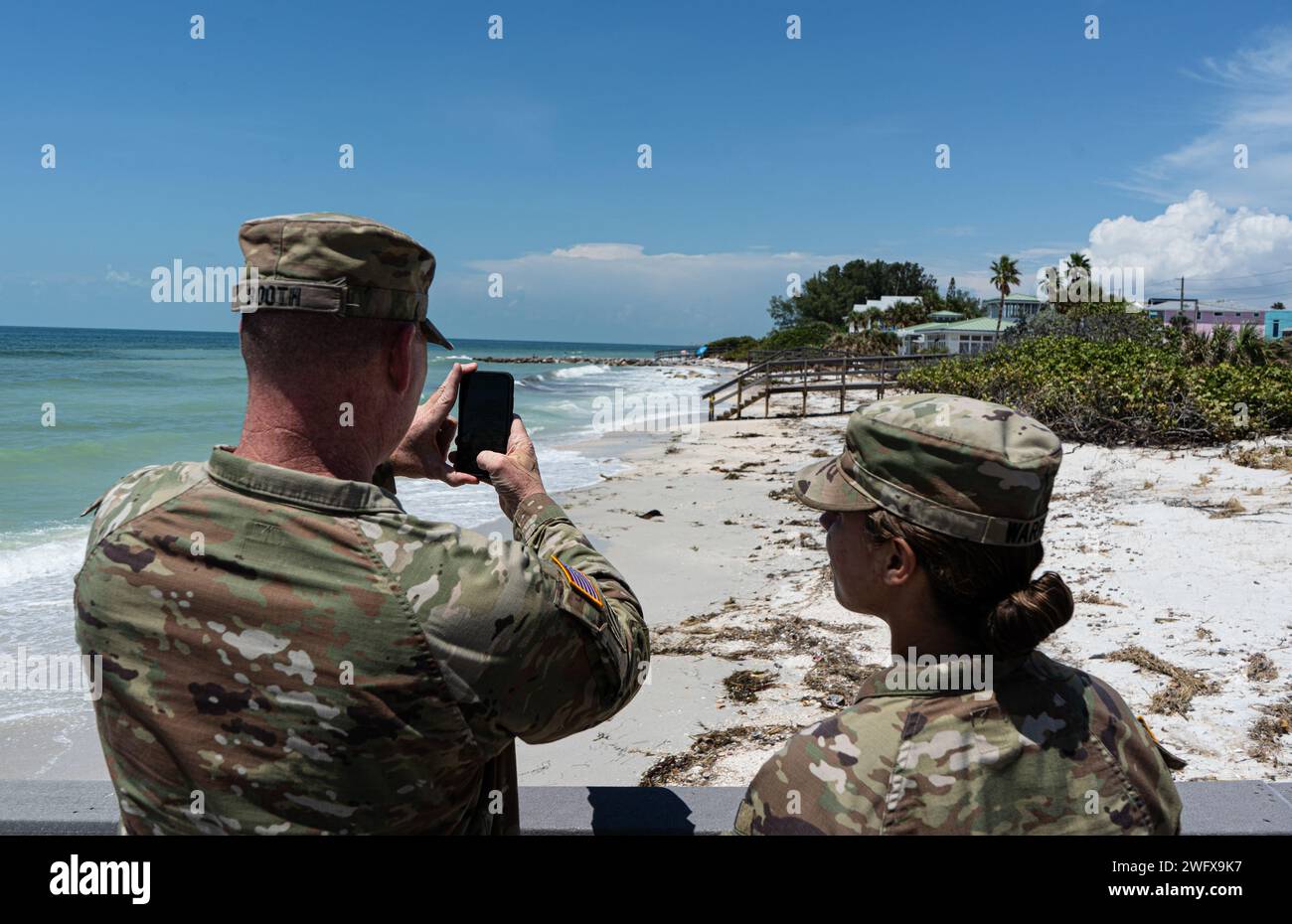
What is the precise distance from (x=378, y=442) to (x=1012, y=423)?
1.05 meters

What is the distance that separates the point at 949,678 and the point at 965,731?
9 cm

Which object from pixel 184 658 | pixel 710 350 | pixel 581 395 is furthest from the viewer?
pixel 710 350

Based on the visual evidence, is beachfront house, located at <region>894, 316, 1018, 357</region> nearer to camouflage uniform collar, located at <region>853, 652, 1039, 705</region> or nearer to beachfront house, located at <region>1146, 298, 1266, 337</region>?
beachfront house, located at <region>1146, 298, 1266, 337</region>

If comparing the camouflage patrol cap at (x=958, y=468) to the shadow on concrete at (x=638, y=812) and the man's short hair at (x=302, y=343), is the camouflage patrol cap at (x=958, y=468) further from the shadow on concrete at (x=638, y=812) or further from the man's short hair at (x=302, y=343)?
the shadow on concrete at (x=638, y=812)

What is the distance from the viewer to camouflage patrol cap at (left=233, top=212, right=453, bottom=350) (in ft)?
4.39

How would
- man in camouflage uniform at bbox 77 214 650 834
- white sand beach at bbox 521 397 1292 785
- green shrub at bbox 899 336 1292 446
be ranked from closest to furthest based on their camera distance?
man in camouflage uniform at bbox 77 214 650 834, white sand beach at bbox 521 397 1292 785, green shrub at bbox 899 336 1292 446

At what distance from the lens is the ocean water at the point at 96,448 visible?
764 centimetres

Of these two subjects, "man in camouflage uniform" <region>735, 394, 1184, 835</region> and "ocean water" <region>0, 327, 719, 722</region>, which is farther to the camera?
"ocean water" <region>0, 327, 719, 722</region>

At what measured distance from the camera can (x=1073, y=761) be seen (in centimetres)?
139

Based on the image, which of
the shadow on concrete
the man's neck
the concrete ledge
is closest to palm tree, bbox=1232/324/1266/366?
the concrete ledge

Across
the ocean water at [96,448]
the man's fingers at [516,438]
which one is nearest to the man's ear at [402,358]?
the man's fingers at [516,438]
